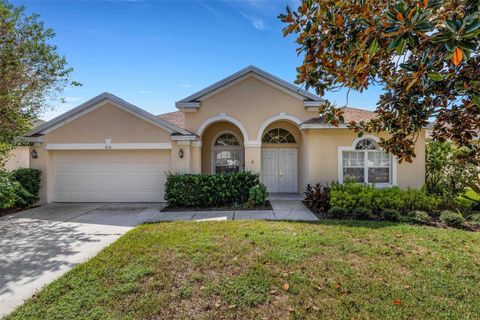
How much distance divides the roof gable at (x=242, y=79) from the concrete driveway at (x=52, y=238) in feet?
18.4

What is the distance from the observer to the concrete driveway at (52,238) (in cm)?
482

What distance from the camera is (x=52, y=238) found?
7266 millimetres

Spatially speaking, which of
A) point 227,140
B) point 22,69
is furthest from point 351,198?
point 22,69

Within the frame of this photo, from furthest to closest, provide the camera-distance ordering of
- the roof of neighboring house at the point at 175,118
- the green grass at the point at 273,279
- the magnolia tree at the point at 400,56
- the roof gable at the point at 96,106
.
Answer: the roof of neighboring house at the point at 175,118 < the roof gable at the point at 96,106 < the green grass at the point at 273,279 < the magnolia tree at the point at 400,56

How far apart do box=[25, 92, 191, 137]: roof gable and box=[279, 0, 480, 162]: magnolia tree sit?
31.4 feet

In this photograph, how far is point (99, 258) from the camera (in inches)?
222

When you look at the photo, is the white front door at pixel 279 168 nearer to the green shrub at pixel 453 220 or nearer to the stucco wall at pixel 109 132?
the stucco wall at pixel 109 132

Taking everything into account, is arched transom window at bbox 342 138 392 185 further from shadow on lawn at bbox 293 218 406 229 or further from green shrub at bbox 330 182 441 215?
shadow on lawn at bbox 293 218 406 229

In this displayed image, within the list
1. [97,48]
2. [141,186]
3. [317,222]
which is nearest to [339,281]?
[317,222]

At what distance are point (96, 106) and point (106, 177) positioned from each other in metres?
3.63

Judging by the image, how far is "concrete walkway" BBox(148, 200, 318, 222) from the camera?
923 cm

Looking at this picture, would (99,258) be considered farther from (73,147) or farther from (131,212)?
(73,147)

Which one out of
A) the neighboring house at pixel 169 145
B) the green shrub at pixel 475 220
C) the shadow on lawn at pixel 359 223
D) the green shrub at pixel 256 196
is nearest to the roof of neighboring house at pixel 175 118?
the neighboring house at pixel 169 145

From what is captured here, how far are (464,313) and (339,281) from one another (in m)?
1.76
